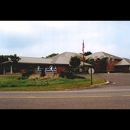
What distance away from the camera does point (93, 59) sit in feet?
101

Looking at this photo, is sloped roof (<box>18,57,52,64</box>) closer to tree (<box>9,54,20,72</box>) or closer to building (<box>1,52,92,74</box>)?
building (<box>1,52,92,74</box>)

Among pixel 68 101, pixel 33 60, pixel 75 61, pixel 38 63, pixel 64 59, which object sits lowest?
pixel 68 101

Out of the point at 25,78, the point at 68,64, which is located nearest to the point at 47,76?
the point at 25,78

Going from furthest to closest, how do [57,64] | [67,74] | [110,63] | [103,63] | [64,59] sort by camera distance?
[110,63] < [103,63] < [64,59] < [57,64] < [67,74]

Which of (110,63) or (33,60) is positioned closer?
(33,60)

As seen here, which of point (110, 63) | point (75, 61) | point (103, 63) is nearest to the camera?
point (75, 61)

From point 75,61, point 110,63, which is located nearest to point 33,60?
point 75,61

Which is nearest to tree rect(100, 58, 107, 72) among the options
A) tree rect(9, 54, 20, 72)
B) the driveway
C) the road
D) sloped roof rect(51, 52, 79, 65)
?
the driveway

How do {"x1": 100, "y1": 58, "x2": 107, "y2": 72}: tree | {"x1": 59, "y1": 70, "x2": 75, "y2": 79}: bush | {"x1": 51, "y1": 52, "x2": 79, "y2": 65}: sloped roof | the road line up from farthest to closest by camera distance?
1. {"x1": 100, "y1": 58, "x2": 107, "y2": 72}: tree
2. {"x1": 51, "y1": 52, "x2": 79, "y2": 65}: sloped roof
3. {"x1": 59, "y1": 70, "x2": 75, "y2": 79}: bush
4. the road

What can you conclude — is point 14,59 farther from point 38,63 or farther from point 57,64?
point 57,64

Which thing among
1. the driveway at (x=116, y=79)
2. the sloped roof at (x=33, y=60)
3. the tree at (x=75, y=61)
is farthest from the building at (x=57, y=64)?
the driveway at (x=116, y=79)

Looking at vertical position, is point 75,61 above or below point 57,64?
above
